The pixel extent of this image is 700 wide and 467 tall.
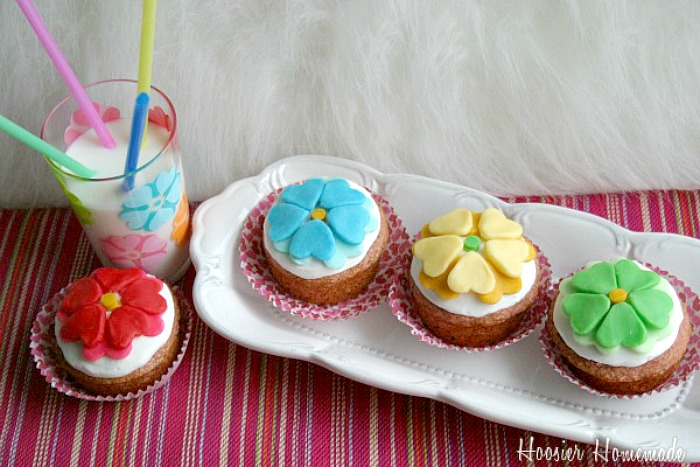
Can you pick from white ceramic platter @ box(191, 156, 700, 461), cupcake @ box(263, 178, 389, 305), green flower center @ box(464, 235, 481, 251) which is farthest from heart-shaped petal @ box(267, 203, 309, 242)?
green flower center @ box(464, 235, 481, 251)

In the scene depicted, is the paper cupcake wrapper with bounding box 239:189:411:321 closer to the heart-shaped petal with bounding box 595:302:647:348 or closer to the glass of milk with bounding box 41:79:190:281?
the glass of milk with bounding box 41:79:190:281

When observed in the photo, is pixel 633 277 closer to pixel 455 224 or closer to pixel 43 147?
pixel 455 224

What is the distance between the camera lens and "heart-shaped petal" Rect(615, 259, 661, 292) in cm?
89

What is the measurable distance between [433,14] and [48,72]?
0.55 meters

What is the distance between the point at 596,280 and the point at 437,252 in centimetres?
19

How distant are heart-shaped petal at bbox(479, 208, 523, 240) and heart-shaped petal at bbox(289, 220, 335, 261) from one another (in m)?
0.19

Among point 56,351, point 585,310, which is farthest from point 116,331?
point 585,310

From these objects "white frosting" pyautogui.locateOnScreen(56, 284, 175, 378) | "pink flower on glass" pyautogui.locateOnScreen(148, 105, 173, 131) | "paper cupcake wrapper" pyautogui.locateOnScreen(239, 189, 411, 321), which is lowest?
"white frosting" pyautogui.locateOnScreen(56, 284, 175, 378)

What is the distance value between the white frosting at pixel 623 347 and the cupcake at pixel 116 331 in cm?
49

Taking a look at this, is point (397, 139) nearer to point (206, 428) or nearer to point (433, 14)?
point (433, 14)

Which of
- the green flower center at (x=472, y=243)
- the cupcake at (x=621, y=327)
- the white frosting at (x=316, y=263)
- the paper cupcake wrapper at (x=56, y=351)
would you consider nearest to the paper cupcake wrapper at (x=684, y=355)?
the cupcake at (x=621, y=327)

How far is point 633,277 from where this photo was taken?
0.90m

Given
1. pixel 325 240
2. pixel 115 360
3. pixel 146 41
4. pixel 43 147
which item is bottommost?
pixel 115 360

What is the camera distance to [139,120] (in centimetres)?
89
